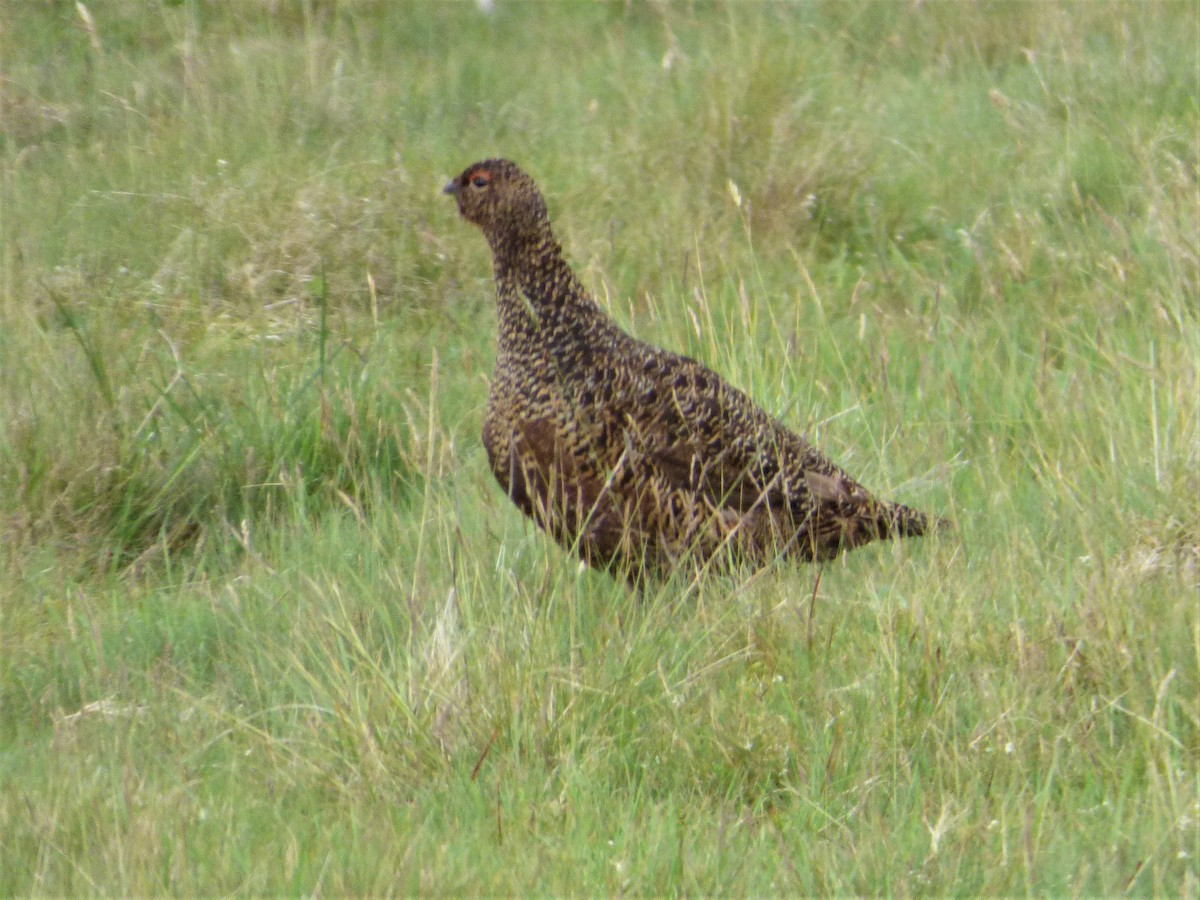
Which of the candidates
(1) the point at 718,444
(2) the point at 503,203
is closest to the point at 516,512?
(1) the point at 718,444

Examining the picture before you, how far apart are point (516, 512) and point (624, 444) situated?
0.43m

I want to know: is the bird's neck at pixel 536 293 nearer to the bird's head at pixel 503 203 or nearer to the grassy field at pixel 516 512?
the bird's head at pixel 503 203

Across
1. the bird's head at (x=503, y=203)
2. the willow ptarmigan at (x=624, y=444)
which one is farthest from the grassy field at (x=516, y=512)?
the bird's head at (x=503, y=203)

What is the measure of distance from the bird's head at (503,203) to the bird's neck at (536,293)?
2 cm

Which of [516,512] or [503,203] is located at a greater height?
[503,203]

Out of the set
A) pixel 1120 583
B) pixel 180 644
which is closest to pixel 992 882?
pixel 1120 583

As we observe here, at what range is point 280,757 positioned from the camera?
114 inches

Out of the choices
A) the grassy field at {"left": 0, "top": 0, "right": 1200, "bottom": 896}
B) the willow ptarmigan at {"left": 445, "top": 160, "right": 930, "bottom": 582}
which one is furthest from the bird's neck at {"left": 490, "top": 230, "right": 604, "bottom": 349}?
the grassy field at {"left": 0, "top": 0, "right": 1200, "bottom": 896}

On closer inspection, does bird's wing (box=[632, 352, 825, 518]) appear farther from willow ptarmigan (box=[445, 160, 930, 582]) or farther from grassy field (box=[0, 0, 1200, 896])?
grassy field (box=[0, 0, 1200, 896])

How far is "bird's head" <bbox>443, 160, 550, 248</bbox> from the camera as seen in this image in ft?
13.9

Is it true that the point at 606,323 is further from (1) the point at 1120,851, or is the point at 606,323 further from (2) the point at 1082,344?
(1) the point at 1120,851

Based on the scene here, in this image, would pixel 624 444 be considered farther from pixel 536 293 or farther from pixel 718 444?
pixel 536 293

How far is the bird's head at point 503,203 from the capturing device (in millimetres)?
4223

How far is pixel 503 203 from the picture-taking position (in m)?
4.25
